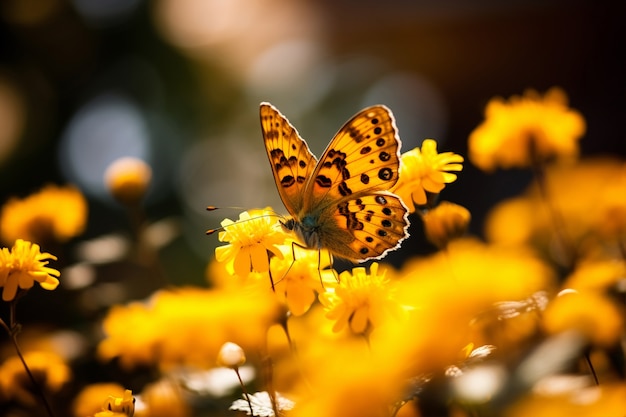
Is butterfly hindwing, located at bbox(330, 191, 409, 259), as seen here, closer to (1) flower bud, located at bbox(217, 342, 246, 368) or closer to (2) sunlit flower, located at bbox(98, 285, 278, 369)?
(2) sunlit flower, located at bbox(98, 285, 278, 369)

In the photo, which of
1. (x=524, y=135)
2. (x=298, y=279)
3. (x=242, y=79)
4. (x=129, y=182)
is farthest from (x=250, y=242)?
(x=242, y=79)

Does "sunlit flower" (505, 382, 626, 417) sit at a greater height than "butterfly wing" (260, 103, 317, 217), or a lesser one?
lesser

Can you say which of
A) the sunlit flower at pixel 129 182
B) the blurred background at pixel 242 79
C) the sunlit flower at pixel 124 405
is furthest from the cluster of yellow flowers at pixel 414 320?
the blurred background at pixel 242 79

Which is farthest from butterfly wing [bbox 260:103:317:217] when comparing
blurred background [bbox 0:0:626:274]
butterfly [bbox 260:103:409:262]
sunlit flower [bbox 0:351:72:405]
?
blurred background [bbox 0:0:626:274]

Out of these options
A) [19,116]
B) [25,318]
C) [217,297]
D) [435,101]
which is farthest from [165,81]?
[217,297]

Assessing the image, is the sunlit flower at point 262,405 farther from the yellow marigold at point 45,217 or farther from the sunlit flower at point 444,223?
the yellow marigold at point 45,217

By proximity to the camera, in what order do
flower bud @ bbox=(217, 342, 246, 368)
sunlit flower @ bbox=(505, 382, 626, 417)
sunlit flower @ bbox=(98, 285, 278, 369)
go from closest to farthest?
1. sunlit flower @ bbox=(505, 382, 626, 417)
2. flower bud @ bbox=(217, 342, 246, 368)
3. sunlit flower @ bbox=(98, 285, 278, 369)

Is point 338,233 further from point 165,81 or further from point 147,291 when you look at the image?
point 165,81
